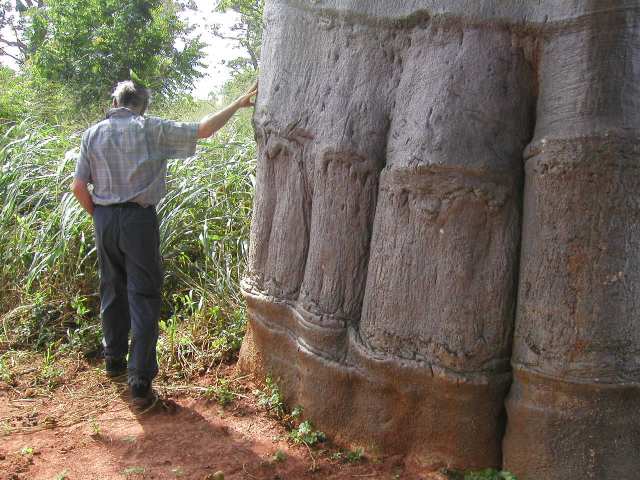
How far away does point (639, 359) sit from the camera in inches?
97.7

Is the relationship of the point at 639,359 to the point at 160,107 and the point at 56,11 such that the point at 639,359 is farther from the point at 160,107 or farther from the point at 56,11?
the point at 56,11

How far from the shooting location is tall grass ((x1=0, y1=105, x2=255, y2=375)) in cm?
441

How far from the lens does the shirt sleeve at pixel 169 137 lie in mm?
3582

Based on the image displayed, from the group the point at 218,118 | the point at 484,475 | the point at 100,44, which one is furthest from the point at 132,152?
the point at 100,44

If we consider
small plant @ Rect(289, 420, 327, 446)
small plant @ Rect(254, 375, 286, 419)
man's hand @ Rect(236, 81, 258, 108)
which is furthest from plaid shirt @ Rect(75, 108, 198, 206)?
small plant @ Rect(289, 420, 327, 446)

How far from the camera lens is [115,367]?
159 inches

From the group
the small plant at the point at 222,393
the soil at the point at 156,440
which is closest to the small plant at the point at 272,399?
the soil at the point at 156,440

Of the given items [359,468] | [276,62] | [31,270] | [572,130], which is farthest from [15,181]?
[572,130]

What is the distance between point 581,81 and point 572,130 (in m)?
0.19

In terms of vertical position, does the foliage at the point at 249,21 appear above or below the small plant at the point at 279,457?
above

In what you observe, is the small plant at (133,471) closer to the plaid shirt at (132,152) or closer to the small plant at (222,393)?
the small plant at (222,393)

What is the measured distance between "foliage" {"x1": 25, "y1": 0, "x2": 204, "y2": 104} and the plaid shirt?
8003 millimetres

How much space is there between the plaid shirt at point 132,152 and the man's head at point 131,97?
4 centimetres

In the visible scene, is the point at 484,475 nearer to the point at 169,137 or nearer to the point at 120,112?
the point at 169,137
